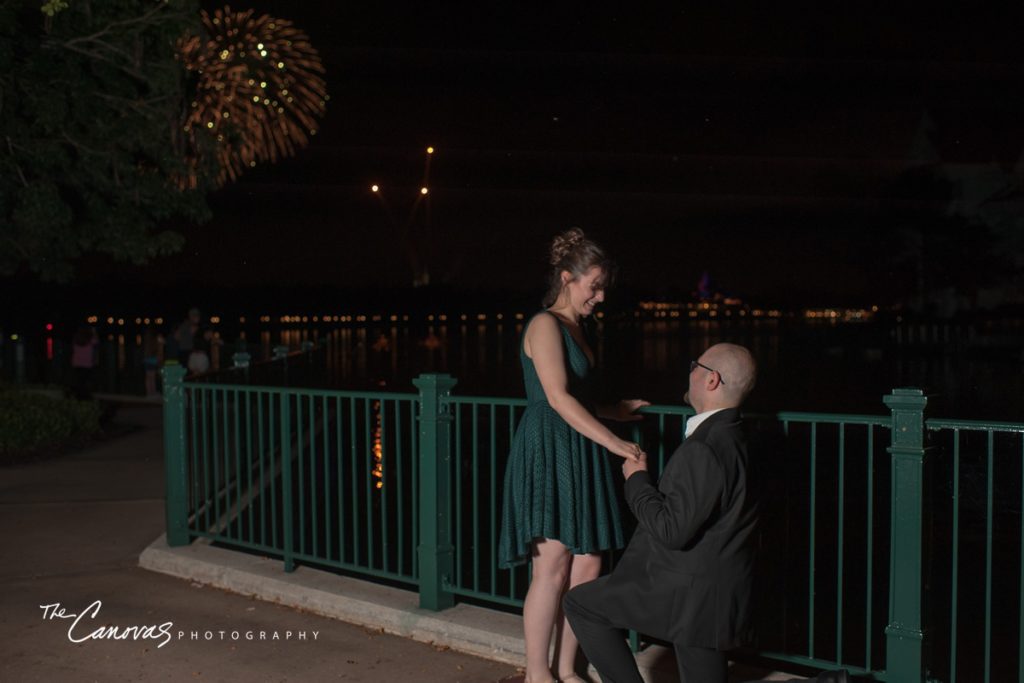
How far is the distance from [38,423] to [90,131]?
361 centimetres

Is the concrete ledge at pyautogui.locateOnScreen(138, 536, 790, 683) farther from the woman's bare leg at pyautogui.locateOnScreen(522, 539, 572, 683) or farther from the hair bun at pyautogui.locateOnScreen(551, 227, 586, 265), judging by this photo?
the hair bun at pyautogui.locateOnScreen(551, 227, 586, 265)

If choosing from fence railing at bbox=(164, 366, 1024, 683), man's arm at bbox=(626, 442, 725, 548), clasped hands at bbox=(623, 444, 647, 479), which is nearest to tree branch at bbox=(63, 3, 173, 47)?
fence railing at bbox=(164, 366, 1024, 683)

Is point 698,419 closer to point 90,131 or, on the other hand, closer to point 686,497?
point 686,497

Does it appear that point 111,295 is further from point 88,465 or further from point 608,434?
point 608,434

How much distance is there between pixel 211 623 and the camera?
5.41 metres

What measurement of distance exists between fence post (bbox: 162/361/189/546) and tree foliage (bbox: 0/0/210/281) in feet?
19.5

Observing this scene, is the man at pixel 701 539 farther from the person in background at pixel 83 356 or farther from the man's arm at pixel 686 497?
the person in background at pixel 83 356

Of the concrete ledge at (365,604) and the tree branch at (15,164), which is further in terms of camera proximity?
the tree branch at (15,164)

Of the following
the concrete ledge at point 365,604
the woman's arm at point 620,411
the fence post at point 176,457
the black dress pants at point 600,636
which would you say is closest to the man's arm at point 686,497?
the black dress pants at point 600,636

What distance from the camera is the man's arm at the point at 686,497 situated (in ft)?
10.0

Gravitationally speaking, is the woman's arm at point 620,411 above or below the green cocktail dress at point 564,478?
above

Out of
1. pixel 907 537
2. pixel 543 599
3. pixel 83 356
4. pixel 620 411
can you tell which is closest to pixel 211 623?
pixel 543 599

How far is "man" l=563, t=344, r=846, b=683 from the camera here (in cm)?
309

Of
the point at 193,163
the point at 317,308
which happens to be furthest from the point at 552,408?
the point at 317,308
